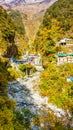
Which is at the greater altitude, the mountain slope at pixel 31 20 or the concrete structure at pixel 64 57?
the concrete structure at pixel 64 57

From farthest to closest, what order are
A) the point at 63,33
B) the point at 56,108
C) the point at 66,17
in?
the point at 66,17
the point at 63,33
the point at 56,108

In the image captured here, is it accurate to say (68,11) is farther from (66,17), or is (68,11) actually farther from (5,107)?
(5,107)

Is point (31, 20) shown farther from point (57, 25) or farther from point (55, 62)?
point (55, 62)

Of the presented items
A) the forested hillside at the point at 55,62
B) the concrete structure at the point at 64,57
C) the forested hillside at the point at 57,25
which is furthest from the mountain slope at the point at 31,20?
the concrete structure at the point at 64,57

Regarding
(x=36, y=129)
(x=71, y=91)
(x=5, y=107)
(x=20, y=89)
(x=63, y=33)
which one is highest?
(x=5, y=107)

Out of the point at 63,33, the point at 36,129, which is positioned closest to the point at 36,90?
the point at 36,129

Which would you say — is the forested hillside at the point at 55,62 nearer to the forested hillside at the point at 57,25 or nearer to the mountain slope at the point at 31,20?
the forested hillside at the point at 57,25

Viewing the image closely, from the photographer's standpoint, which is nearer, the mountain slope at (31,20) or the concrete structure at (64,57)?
the concrete structure at (64,57)

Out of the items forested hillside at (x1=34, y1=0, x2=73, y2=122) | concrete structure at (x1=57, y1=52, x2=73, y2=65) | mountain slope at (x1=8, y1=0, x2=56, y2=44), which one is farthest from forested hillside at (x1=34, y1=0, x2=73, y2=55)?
mountain slope at (x1=8, y1=0, x2=56, y2=44)
